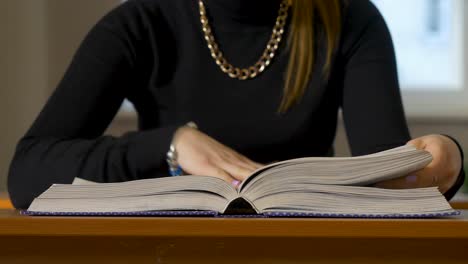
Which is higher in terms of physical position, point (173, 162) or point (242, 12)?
point (242, 12)

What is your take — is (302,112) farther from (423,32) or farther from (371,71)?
(423,32)

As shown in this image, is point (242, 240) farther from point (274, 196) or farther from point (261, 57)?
point (261, 57)

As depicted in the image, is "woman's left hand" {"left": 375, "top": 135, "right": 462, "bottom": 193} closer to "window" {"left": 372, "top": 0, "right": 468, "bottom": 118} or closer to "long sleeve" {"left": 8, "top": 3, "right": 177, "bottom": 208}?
"long sleeve" {"left": 8, "top": 3, "right": 177, "bottom": 208}

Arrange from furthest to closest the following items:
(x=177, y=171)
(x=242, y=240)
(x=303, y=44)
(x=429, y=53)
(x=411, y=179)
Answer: (x=429, y=53) < (x=303, y=44) < (x=177, y=171) < (x=411, y=179) < (x=242, y=240)

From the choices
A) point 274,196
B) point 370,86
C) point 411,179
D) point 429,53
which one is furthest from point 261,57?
point 429,53

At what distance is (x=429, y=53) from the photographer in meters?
2.60

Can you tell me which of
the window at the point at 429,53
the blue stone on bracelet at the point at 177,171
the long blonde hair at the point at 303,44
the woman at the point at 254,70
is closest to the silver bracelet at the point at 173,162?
the blue stone on bracelet at the point at 177,171

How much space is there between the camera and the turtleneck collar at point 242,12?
4.51 ft

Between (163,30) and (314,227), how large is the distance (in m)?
0.83

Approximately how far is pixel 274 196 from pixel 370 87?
667 mm

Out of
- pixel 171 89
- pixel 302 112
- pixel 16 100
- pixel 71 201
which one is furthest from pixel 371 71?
pixel 16 100

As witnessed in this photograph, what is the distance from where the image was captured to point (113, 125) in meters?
2.46

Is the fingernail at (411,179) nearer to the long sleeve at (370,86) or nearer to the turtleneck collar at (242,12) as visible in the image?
the long sleeve at (370,86)

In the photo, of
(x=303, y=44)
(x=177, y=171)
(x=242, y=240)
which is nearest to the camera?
(x=242, y=240)
